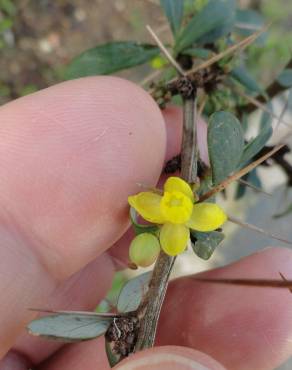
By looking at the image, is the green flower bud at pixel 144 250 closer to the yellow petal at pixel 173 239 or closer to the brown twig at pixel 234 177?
the yellow petal at pixel 173 239

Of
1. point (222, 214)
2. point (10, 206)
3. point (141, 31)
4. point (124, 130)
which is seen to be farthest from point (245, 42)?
point (141, 31)

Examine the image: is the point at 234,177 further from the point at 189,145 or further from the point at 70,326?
the point at 70,326

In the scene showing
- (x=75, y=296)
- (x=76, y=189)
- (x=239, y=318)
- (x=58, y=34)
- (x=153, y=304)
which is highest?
(x=76, y=189)

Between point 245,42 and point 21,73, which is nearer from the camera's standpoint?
point 245,42

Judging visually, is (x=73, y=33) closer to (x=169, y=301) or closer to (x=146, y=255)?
(x=169, y=301)

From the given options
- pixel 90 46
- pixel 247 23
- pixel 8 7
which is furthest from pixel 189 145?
pixel 8 7

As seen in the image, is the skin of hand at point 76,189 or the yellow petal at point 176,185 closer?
the yellow petal at point 176,185

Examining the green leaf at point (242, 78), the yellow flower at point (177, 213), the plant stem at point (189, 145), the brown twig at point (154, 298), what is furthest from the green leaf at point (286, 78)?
the yellow flower at point (177, 213)
